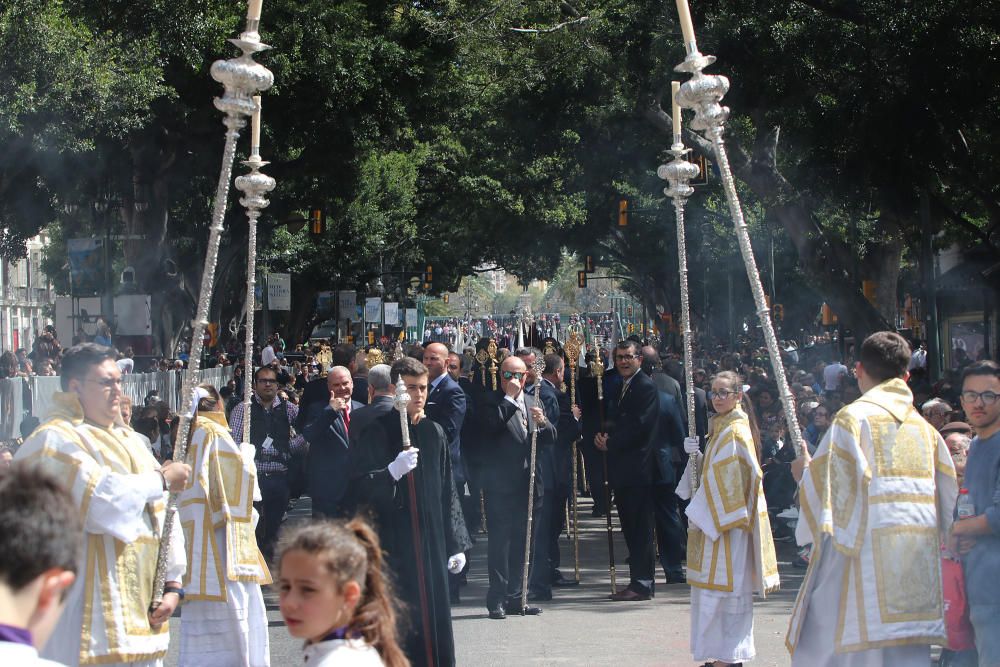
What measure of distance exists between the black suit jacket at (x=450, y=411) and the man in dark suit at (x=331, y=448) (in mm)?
647

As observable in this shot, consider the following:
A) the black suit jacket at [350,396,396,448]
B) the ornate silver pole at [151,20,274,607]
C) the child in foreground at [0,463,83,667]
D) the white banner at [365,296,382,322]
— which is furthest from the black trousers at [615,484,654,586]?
the white banner at [365,296,382,322]

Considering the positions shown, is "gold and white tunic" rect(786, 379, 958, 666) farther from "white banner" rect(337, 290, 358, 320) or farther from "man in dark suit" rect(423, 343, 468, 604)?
"white banner" rect(337, 290, 358, 320)

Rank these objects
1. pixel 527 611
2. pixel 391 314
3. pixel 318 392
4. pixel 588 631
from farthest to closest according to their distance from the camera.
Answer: pixel 391 314, pixel 318 392, pixel 527 611, pixel 588 631

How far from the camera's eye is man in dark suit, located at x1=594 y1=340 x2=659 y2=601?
10.5 metres

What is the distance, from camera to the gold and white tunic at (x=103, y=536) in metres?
5.07

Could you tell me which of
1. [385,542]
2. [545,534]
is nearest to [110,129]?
[545,534]

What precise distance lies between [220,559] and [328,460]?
7.95 feet

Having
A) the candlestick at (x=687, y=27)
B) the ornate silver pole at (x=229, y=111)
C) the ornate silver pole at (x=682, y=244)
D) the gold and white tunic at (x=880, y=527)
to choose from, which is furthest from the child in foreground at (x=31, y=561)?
the ornate silver pole at (x=682, y=244)

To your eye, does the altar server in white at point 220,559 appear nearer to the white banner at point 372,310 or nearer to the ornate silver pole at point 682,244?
the ornate silver pole at point 682,244

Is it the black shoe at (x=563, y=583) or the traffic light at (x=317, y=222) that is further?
the traffic light at (x=317, y=222)

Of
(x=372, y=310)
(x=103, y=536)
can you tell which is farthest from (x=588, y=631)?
(x=372, y=310)

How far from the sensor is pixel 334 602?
3502 mm

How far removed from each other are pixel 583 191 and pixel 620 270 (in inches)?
1712

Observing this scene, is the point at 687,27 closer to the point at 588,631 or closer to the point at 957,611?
the point at 957,611
